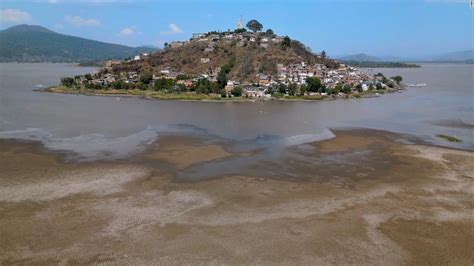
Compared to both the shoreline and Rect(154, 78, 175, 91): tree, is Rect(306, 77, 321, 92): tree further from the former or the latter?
Rect(154, 78, 175, 91): tree

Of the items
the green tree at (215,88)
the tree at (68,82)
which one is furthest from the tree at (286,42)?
the tree at (68,82)

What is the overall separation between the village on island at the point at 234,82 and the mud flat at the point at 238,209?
25.9 meters

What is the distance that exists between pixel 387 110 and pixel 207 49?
119ft

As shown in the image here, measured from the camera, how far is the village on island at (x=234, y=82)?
42875mm

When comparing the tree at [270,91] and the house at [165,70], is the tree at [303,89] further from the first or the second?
the house at [165,70]

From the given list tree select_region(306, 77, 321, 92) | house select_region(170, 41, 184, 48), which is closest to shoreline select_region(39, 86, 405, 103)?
tree select_region(306, 77, 321, 92)

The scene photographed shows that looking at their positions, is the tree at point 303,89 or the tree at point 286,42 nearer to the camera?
→ the tree at point 303,89

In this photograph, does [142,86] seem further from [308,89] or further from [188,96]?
[308,89]

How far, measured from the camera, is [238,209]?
1080 centimetres

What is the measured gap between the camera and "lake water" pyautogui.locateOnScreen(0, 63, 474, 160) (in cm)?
1962

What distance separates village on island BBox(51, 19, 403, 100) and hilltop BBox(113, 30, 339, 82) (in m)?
0.24

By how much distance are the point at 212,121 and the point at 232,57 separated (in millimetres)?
33712

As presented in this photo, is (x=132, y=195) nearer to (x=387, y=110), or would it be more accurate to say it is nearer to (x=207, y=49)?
(x=387, y=110)

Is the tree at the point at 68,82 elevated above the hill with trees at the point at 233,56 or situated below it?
below
